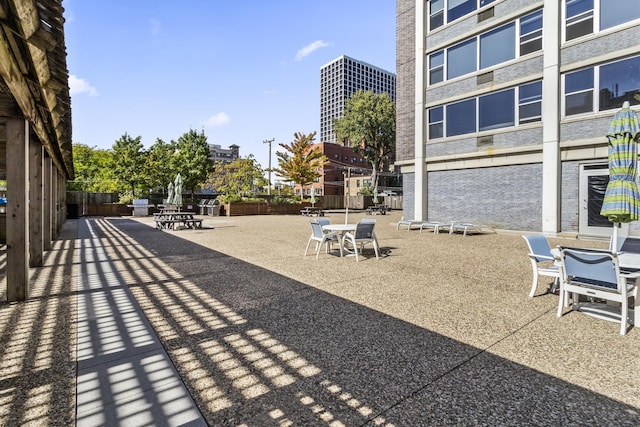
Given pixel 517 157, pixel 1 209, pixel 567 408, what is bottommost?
pixel 567 408

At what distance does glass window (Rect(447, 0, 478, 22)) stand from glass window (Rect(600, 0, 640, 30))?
5101 mm

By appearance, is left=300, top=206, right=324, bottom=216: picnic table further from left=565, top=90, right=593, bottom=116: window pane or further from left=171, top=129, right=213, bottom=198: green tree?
left=565, top=90, right=593, bottom=116: window pane

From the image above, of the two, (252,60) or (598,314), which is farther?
(252,60)

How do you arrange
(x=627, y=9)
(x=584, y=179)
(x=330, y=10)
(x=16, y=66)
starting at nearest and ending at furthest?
(x=16, y=66) < (x=627, y=9) < (x=584, y=179) < (x=330, y=10)

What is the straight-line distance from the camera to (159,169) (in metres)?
33.4

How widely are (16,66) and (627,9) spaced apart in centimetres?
1623

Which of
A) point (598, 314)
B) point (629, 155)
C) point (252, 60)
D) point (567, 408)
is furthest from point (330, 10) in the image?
point (567, 408)

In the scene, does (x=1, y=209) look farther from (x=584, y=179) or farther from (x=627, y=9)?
(x=627, y=9)

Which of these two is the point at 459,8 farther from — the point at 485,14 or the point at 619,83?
the point at 619,83

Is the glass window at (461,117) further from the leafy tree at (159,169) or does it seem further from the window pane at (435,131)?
the leafy tree at (159,169)

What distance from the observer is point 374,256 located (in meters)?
8.33

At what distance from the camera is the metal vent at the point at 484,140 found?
1438 centimetres

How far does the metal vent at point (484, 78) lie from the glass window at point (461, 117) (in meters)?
0.77

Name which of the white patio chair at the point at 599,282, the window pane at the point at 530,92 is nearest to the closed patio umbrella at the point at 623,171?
the white patio chair at the point at 599,282
